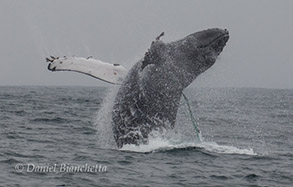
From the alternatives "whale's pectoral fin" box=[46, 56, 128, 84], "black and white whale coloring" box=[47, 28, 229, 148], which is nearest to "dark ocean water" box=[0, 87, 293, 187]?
"black and white whale coloring" box=[47, 28, 229, 148]

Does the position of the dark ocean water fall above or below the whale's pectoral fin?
below

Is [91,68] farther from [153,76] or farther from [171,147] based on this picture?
[171,147]

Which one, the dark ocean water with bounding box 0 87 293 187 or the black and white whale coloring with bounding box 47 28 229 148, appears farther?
the black and white whale coloring with bounding box 47 28 229 148

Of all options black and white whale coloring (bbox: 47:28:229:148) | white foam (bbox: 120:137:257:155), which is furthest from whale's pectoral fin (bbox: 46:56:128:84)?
white foam (bbox: 120:137:257:155)

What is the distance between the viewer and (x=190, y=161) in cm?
1363

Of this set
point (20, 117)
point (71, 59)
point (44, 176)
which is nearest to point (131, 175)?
point (44, 176)

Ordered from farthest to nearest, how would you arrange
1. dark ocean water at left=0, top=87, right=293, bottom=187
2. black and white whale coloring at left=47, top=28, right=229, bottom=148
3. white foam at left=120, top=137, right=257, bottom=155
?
white foam at left=120, top=137, right=257, bottom=155
black and white whale coloring at left=47, top=28, right=229, bottom=148
dark ocean water at left=0, top=87, right=293, bottom=187

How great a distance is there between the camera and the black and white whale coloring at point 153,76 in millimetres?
13680

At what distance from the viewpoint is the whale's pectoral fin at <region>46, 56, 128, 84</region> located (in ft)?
46.8

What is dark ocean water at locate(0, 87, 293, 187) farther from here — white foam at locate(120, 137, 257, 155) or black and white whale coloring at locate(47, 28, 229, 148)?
black and white whale coloring at locate(47, 28, 229, 148)

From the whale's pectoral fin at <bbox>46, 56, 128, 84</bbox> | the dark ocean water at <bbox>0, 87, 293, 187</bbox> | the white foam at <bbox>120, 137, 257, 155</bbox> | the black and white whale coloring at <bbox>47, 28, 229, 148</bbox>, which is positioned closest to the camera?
the dark ocean water at <bbox>0, 87, 293, 187</bbox>

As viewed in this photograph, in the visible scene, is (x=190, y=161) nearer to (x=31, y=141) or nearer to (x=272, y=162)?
(x=272, y=162)

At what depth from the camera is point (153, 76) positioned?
1376 centimetres

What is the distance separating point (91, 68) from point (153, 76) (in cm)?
182
